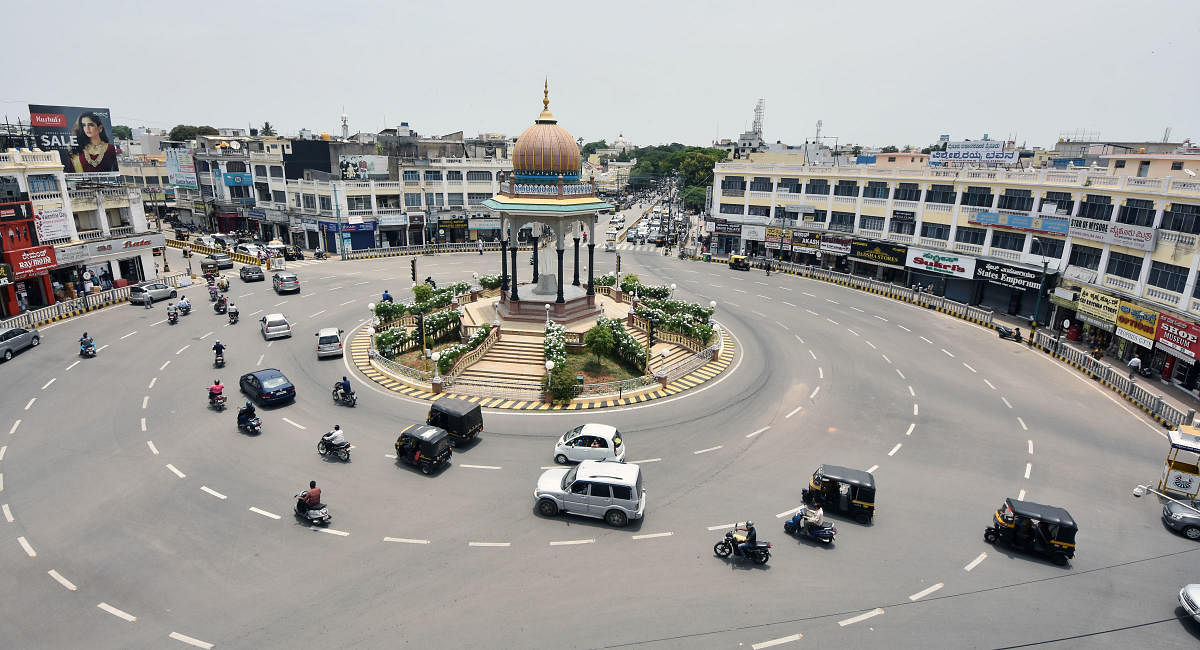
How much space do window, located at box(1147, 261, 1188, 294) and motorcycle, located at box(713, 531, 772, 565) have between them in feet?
114

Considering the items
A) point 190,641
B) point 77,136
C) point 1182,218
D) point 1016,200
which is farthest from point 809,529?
point 77,136

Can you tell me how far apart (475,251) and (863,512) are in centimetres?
6274

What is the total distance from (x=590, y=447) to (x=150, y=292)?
44.3 m

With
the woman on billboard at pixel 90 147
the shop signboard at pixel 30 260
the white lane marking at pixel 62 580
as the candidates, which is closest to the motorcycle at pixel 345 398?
the white lane marking at pixel 62 580

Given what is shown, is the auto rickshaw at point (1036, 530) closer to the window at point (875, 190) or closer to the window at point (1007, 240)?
the window at point (1007, 240)

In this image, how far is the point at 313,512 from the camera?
1881 centimetres

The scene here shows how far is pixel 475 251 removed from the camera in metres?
75.1

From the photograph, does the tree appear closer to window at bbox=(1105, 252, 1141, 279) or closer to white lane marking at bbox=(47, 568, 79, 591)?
white lane marking at bbox=(47, 568, 79, 591)

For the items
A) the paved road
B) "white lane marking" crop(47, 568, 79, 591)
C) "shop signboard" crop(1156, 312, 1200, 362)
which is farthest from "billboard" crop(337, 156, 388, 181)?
"shop signboard" crop(1156, 312, 1200, 362)

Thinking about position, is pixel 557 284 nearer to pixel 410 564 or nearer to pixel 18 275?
pixel 410 564

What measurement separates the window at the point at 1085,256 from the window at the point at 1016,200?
18.7 ft

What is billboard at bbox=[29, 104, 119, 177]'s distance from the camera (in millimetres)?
53469

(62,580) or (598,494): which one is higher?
(598,494)

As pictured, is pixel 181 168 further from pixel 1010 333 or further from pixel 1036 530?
pixel 1036 530
